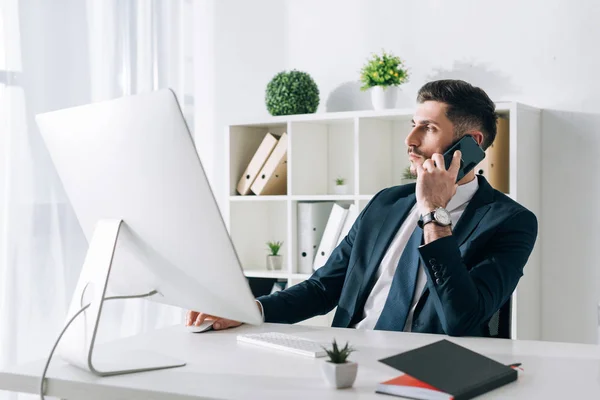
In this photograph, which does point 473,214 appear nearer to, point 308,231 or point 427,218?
point 427,218

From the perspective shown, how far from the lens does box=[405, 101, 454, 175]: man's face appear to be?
2084mm

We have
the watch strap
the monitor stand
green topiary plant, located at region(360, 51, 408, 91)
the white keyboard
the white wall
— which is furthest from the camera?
green topiary plant, located at region(360, 51, 408, 91)

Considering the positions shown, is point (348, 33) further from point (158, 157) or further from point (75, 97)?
point (158, 157)

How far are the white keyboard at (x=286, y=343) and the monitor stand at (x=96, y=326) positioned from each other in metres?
0.21

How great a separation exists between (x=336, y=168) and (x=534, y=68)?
105 centimetres

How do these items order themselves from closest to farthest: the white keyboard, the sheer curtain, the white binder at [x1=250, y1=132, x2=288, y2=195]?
the white keyboard, the sheer curtain, the white binder at [x1=250, y1=132, x2=288, y2=195]

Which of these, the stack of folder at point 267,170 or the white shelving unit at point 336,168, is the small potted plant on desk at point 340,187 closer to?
the white shelving unit at point 336,168

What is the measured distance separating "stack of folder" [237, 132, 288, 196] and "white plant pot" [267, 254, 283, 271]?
0.32 metres

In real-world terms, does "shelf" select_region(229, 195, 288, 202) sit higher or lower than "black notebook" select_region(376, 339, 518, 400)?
higher

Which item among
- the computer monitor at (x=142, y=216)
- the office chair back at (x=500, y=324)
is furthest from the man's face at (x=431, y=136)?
the computer monitor at (x=142, y=216)

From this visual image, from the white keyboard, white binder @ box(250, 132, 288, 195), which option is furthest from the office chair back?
white binder @ box(250, 132, 288, 195)

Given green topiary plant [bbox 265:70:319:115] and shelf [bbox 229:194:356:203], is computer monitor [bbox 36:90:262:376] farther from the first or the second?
green topiary plant [bbox 265:70:319:115]

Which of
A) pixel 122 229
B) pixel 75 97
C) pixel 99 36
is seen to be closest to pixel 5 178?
pixel 75 97

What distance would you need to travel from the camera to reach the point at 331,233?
3279 millimetres
